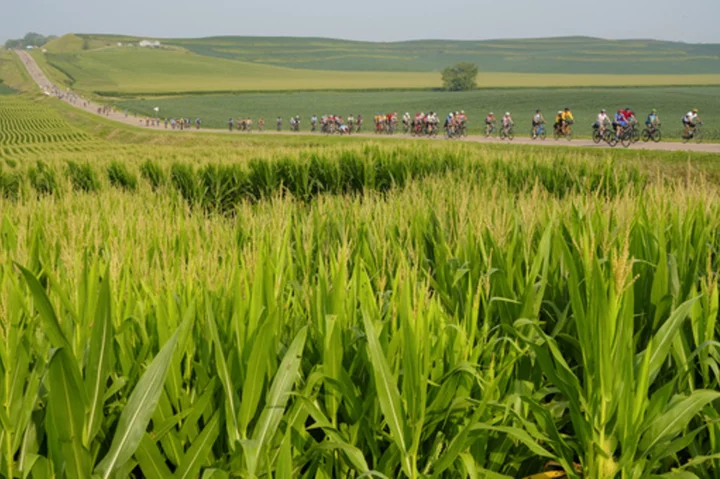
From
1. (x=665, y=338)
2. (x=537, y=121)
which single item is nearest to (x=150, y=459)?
(x=665, y=338)

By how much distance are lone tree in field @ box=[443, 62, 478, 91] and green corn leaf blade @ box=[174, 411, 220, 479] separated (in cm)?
15541

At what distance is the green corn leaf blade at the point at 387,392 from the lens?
8.90 ft

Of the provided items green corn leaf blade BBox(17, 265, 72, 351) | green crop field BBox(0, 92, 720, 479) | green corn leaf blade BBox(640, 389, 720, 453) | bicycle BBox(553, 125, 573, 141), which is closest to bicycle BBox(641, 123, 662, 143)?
bicycle BBox(553, 125, 573, 141)

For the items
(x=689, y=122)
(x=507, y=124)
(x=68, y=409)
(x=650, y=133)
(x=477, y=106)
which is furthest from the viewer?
(x=477, y=106)

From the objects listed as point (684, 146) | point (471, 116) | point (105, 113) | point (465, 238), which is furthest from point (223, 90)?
point (465, 238)

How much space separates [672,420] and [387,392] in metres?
1.18

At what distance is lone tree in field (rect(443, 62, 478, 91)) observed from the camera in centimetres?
15325

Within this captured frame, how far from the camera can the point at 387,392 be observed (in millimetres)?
2730

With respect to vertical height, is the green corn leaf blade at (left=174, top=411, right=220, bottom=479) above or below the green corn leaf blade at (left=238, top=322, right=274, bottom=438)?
below

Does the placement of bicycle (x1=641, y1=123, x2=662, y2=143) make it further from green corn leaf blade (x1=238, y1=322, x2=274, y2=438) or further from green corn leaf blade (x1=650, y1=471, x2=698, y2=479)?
green corn leaf blade (x1=238, y1=322, x2=274, y2=438)

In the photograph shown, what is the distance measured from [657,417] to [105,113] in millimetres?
106349

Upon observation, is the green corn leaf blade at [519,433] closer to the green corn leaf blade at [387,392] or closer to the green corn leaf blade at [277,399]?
the green corn leaf blade at [387,392]

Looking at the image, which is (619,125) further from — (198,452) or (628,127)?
(198,452)

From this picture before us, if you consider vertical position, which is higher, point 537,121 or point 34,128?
point 537,121
